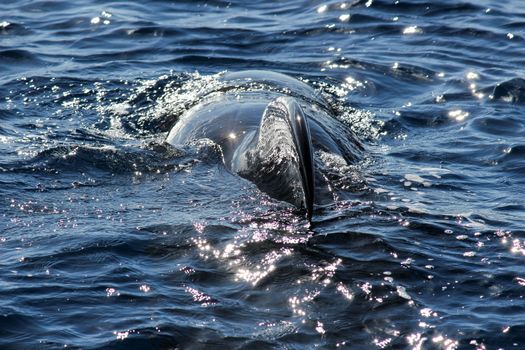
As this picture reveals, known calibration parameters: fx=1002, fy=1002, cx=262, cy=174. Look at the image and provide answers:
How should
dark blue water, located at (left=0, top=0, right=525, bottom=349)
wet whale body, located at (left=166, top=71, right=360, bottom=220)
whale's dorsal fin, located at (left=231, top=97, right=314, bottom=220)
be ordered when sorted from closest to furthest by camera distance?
dark blue water, located at (left=0, top=0, right=525, bottom=349)
whale's dorsal fin, located at (left=231, top=97, right=314, bottom=220)
wet whale body, located at (left=166, top=71, right=360, bottom=220)

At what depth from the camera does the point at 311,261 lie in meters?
6.60

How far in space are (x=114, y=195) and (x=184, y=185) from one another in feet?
1.91

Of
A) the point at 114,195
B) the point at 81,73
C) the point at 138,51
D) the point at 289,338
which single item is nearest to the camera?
the point at 289,338

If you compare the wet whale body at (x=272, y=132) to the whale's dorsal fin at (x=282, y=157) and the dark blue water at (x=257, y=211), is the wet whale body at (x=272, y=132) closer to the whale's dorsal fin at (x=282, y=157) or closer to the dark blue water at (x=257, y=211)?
the whale's dorsal fin at (x=282, y=157)

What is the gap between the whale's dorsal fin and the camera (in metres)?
6.83

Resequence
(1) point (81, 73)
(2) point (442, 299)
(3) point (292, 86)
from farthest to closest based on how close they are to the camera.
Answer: (1) point (81, 73)
(3) point (292, 86)
(2) point (442, 299)

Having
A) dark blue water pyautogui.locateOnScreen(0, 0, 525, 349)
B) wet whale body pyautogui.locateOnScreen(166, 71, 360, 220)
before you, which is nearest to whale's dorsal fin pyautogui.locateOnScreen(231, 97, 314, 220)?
wet whale body pyautogui.locateOnScreen(166, 71, 360, 220)

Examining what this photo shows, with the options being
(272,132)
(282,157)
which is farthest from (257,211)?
(272,132)

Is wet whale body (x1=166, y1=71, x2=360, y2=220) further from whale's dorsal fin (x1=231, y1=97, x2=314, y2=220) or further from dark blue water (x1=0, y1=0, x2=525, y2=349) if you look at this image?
dark blue water (x1=0, y1=0, x2=525, y2=349)

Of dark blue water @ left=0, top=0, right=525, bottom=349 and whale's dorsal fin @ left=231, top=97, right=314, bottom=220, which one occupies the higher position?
whale's dorsal fin @ left=231, top=97, right=314, bottom=220

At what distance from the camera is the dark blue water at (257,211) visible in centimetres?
593

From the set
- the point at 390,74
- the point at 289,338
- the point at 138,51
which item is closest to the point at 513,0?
the point at 390,74

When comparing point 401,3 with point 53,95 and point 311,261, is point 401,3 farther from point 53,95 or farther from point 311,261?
point 311,261

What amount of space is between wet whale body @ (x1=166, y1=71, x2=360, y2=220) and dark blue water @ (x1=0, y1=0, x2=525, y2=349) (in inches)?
7.3
